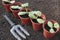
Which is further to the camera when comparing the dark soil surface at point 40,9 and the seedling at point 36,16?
the dark soil surface at point 40,9

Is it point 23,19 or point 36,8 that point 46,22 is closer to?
point 23,19

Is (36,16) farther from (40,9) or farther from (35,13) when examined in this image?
(40,9)

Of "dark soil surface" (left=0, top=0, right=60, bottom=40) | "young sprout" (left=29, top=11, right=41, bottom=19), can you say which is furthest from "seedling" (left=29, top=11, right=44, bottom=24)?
"dark soil surface" (left=0, top=0, right=60, bottom=40)

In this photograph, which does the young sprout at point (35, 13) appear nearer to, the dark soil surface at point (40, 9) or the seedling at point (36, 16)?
the seedling at point (36, 16)

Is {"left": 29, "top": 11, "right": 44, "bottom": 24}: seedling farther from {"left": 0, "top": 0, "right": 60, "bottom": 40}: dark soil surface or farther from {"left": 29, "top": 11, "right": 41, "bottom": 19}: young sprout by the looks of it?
{"left": 0, "top": 0, "right": 60, "bottom": 40}: dark soil surface

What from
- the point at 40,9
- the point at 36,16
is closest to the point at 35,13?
the point at 36,16

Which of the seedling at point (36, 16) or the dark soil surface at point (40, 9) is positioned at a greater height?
the seedling at point (36, 16)

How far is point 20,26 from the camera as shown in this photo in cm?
245

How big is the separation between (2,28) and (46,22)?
2.38 feet

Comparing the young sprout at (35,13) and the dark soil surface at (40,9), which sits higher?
the young sprout at (35,13)

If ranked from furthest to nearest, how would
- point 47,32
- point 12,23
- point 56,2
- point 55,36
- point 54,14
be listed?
point 56,2
point 54,14
point 12,23
point 55,36
point 47,32

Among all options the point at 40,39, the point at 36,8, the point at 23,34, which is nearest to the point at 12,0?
Answer: the point at 36,8

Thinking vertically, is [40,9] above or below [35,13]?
below

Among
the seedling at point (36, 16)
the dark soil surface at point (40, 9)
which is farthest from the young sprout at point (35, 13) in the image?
the dark soil surface at point (40, 9)
